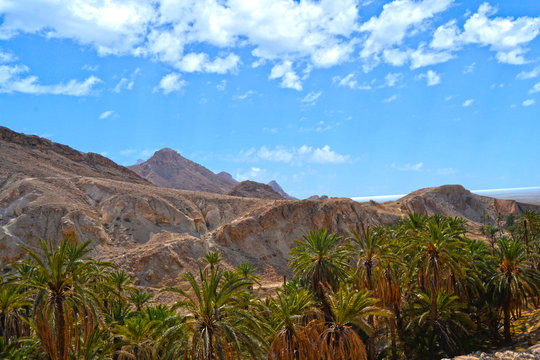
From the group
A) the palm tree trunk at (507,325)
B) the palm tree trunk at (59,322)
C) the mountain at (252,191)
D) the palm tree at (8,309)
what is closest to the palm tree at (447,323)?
the palm tree trunk at (507,325)

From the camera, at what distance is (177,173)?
177125 millimetres

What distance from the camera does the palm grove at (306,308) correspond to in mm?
13258

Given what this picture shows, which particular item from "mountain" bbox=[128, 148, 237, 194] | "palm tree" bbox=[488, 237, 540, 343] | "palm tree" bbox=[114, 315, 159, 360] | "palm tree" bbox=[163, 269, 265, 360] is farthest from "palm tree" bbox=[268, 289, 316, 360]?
"mountain" bbox=[128, 148, 237, 194]

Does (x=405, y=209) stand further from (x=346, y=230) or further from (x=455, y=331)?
(x=455, y=331)

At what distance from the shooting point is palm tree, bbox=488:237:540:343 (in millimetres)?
20953

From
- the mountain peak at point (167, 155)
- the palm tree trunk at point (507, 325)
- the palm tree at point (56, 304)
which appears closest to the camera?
the palm tree at point (56, 304)

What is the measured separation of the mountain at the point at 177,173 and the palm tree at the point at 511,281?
14935cm

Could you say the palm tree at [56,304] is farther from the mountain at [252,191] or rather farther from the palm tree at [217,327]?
the mountain at [252,191]

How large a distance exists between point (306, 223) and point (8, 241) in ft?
143

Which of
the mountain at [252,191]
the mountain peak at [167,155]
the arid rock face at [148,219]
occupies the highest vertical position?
the mountain peak at [167,155]

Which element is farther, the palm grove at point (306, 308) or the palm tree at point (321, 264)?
the palm tree at point (321, 264)

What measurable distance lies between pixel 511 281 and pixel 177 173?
548 ft

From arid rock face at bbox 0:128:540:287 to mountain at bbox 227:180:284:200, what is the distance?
4948 cm

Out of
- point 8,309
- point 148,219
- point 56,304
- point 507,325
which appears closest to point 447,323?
point 507,325
